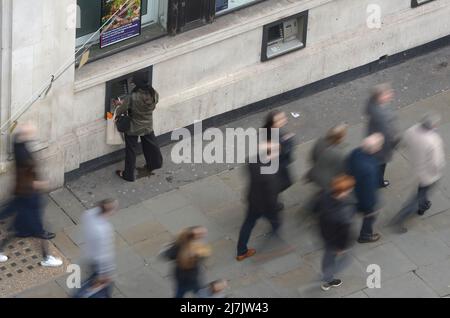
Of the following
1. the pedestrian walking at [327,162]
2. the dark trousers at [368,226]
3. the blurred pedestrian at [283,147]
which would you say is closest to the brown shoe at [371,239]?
the dark trousers at [368,226]

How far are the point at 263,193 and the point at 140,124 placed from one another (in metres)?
2.37

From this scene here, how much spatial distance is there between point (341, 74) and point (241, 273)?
15.2 ft

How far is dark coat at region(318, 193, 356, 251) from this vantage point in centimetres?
1593

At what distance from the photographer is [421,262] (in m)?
17.6

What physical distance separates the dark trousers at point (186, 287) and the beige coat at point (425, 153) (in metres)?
3.36

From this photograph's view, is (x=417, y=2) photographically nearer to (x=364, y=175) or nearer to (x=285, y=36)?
(x=285, y=36)

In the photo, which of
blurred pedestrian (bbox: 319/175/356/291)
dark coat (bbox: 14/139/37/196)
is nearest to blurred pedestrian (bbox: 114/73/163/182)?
dark coat (bbox: 14/139/37/196)

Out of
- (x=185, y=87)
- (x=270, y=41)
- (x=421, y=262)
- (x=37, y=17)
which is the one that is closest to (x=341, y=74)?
(x=270, y=41)

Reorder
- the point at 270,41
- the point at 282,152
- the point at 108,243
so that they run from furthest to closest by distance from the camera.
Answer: the point at 270,41 < the point at 282,152 < the point at 108,243

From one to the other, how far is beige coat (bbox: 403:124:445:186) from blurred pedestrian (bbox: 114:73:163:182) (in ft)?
10.6

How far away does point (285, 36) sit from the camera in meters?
20.0

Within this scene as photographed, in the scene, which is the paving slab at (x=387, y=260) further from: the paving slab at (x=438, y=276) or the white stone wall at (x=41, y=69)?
the white stone wall at (x=41, y=69)

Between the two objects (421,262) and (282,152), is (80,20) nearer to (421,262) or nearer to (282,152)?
(282,152)

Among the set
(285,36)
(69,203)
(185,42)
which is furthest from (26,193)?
(285,36)
